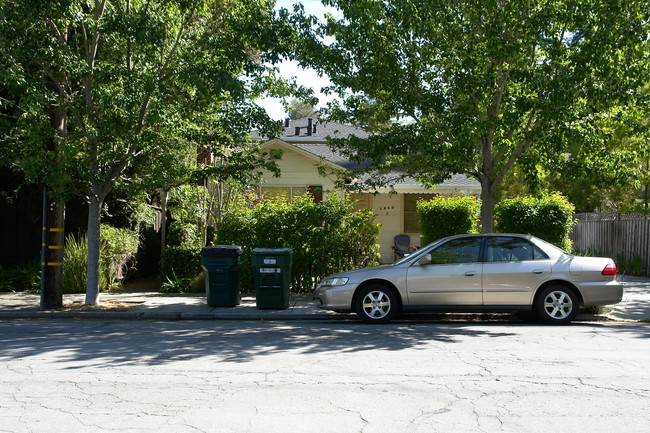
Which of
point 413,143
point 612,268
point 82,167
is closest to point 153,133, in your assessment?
point 82,167

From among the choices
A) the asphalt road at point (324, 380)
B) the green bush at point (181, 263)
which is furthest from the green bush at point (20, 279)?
the asphalt road at point (324, 380)

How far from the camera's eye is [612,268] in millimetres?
10852

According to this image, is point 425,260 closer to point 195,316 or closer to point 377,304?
point 377,304

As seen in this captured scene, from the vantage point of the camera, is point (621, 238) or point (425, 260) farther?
point (621, 238)

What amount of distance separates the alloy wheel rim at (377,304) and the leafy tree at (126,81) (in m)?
4.26

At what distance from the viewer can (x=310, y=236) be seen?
14.9 m

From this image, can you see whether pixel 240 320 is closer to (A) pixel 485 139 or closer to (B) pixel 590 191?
(A) pixel 485 139

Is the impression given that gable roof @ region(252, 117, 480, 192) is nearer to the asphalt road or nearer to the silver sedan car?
the silver sedan car

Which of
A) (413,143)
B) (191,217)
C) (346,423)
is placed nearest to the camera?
(346,423)

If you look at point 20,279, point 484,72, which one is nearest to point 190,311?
point 20,279

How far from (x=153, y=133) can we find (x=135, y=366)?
18.4 feet

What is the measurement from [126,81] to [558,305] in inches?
336

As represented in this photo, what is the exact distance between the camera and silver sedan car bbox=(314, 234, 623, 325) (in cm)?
1071

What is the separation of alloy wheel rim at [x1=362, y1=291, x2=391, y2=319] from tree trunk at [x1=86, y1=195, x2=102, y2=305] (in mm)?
5513
